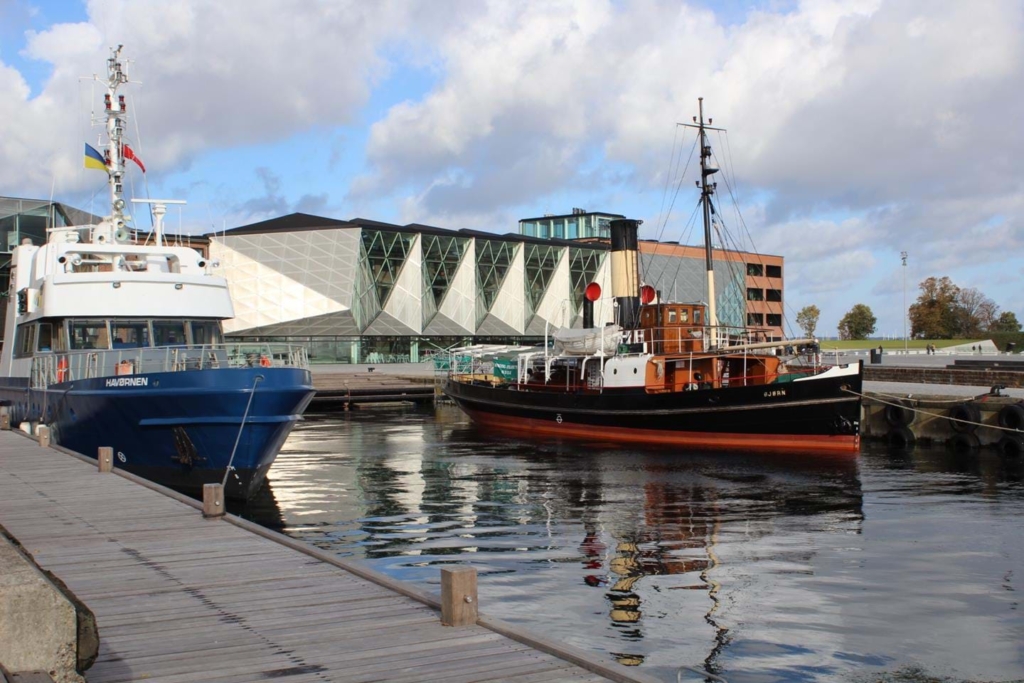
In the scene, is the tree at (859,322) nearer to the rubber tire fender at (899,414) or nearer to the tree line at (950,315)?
the tree line at (950,315)

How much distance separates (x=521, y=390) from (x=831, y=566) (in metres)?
26.4

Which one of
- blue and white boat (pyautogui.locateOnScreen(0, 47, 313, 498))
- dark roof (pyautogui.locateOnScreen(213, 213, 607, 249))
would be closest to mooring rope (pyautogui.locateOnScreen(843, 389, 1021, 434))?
blue and white boat (pyautogui.locateOnScreen(0, 47, 313, 498))

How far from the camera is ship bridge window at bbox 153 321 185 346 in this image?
76.8 ft

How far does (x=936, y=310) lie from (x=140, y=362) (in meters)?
128

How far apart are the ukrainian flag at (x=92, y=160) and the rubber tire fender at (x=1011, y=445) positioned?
90.5 ft

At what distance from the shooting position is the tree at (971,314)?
13512cm

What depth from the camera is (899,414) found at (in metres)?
34.7

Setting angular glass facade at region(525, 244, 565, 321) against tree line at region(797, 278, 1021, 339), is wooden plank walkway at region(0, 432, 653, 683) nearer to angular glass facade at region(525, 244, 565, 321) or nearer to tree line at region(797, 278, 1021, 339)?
angular glass facade at region(525, 244, 565, 321)

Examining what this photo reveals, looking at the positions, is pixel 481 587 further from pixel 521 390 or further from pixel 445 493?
pixel 521 390

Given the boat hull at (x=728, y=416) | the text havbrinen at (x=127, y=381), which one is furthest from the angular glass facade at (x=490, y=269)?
the text havbrinen at (x=127, y=381)

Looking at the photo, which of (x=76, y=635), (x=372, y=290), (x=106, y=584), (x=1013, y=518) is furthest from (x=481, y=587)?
(x=372, y=290)

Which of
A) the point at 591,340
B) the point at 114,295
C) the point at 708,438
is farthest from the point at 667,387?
the point at 114,295

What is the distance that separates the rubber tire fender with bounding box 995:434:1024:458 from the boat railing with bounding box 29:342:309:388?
70.1 ft

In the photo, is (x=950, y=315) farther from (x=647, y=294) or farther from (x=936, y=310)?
(x=647, y=294)
